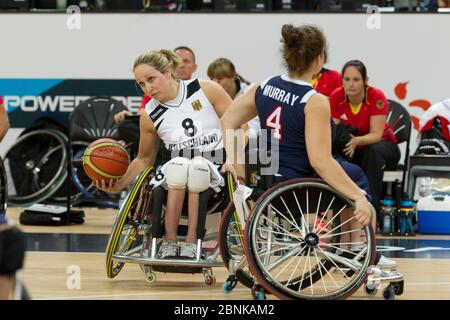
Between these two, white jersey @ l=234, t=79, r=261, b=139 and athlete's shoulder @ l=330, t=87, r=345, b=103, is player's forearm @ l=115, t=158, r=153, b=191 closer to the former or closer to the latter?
white jersey @ l=234, t=79, r=261, b=139

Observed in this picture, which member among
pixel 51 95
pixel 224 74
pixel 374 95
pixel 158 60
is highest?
pixel 158 60

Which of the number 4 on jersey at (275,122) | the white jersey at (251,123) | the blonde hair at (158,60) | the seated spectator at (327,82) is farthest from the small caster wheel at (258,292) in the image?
the seated spectator at (327,82)

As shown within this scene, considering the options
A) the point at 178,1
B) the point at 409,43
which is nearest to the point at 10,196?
the point at 178,1

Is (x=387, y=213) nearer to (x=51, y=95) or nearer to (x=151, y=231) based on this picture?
(x=151, y=231)

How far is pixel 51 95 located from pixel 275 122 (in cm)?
503

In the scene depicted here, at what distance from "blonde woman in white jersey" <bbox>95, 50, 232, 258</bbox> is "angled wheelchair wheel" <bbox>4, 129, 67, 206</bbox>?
3.76 meters

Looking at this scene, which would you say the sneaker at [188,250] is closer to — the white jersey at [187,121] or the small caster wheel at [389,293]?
the white jersey at [187,121]

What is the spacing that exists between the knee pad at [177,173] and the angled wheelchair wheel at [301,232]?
0.59 meters

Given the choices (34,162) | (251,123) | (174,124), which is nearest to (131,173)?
(174,124)

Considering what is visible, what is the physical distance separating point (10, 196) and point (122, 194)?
102cm

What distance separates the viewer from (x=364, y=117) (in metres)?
7.70

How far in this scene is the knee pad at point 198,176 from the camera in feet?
16.8

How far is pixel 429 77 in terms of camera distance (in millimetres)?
9180

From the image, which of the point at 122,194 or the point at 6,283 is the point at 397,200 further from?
the point at 6,283
